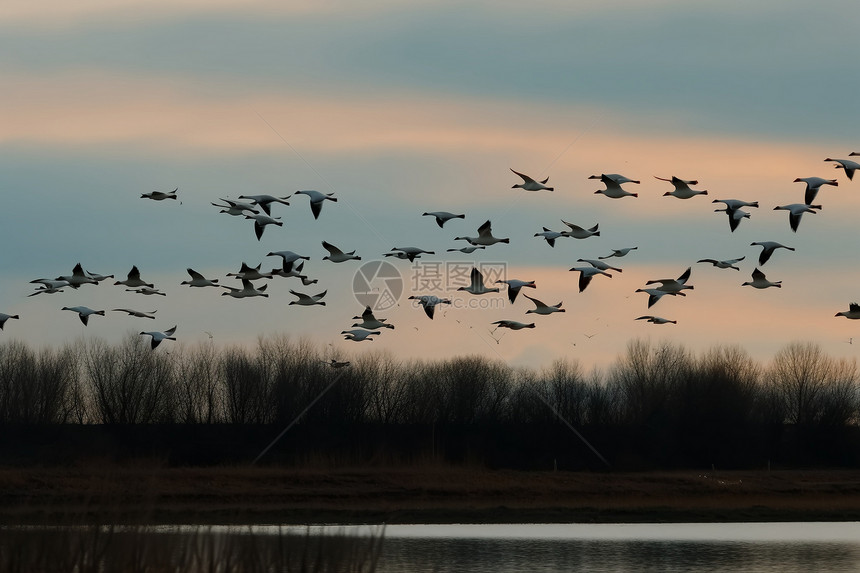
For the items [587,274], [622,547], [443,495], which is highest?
[587,274]

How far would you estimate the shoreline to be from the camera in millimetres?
50125

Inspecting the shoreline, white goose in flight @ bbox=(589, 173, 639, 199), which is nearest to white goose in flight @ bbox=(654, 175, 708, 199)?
white goose in flight @ bbox=(589, 173, 639, 199)

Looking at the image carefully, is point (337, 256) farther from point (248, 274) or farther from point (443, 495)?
point (443, 495)

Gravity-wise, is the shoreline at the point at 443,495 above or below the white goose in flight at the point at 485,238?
below

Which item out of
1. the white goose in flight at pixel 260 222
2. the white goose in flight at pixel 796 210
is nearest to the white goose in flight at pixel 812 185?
the white goose in flight at pixel 796 210

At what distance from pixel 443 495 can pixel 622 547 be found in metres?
16.3

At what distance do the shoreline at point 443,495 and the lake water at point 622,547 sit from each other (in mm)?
2574

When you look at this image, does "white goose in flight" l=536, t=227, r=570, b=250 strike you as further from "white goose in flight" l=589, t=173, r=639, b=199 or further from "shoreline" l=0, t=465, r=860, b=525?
"shoreline" l=0, t=465, r=860, b=525

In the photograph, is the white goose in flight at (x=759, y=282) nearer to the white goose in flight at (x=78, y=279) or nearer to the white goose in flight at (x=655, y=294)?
the white goose in flight at (x=655, y=294)

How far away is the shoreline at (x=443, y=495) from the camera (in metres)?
50.1

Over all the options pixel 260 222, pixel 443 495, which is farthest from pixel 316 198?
pixel 443 495

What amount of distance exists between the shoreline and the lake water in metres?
2.57

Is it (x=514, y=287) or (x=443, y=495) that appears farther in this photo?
(x=443, y=495)

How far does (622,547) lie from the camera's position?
132 feet
